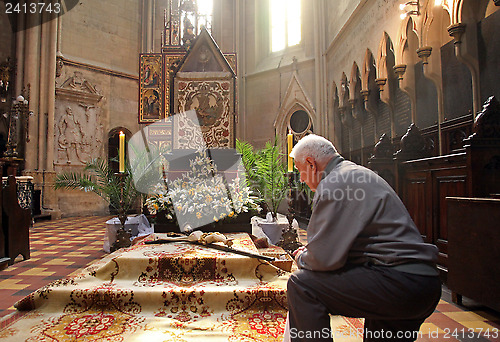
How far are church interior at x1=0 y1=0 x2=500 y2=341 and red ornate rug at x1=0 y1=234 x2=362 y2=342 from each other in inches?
0.6

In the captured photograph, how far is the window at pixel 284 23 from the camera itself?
12250 millimetres

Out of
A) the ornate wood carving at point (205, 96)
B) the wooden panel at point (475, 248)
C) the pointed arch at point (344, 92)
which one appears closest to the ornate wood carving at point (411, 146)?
the wooden panel at point (475, 248)

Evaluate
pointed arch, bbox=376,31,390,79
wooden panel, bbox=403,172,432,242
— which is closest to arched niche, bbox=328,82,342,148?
pointed arch, bbox=376,31,390,79

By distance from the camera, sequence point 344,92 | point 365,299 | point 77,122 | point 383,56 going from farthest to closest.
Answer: point 77,122
point 344,92
point 383,56
point 365,299

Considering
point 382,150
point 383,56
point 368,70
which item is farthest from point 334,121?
point 382,150

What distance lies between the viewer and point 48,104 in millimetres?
10320

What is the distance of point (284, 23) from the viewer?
41.2 feet

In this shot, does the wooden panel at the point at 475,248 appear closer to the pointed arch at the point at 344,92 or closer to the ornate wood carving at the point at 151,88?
the ornate wood carving at the point at 151,88

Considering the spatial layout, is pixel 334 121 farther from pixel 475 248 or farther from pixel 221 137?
pixel 475 248

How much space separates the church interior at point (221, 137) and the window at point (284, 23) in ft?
0.21

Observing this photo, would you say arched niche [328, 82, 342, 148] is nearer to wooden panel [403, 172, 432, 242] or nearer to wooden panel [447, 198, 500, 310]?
wooden panel [403, 172, 432, 242]

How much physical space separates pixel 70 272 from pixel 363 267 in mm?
3588

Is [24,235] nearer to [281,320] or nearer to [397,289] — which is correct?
[281,320]

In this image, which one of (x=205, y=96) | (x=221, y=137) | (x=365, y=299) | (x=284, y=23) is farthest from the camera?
(x=284, y=23)
